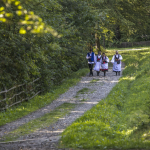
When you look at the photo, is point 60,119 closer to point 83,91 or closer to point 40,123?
point 40,123

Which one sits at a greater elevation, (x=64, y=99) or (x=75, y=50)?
(x=75, y=50)

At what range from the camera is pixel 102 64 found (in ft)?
66.5

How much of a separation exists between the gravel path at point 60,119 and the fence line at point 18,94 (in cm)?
121

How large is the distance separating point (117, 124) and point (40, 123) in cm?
275

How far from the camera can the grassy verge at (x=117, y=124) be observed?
22.4 feet

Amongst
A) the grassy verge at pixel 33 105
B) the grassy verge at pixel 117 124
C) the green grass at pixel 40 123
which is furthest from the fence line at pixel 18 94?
the grassy verge at pixel 117 124

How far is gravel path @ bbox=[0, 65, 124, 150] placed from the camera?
7.03m

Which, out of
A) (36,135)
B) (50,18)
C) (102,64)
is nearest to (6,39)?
→ (50,18)

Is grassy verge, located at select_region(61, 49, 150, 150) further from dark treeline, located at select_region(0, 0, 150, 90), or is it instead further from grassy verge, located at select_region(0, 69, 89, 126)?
dark treeline, located at select_region(0, 0, 150, 90)

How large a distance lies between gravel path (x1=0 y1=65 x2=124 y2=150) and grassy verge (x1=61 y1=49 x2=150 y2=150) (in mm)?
505

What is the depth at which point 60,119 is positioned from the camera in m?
9.97

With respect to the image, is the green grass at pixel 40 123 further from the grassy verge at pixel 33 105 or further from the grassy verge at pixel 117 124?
the grassy verge at pixel 117 124

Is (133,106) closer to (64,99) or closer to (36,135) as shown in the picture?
(64,99)

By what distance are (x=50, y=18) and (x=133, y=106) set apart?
5.98 meters
